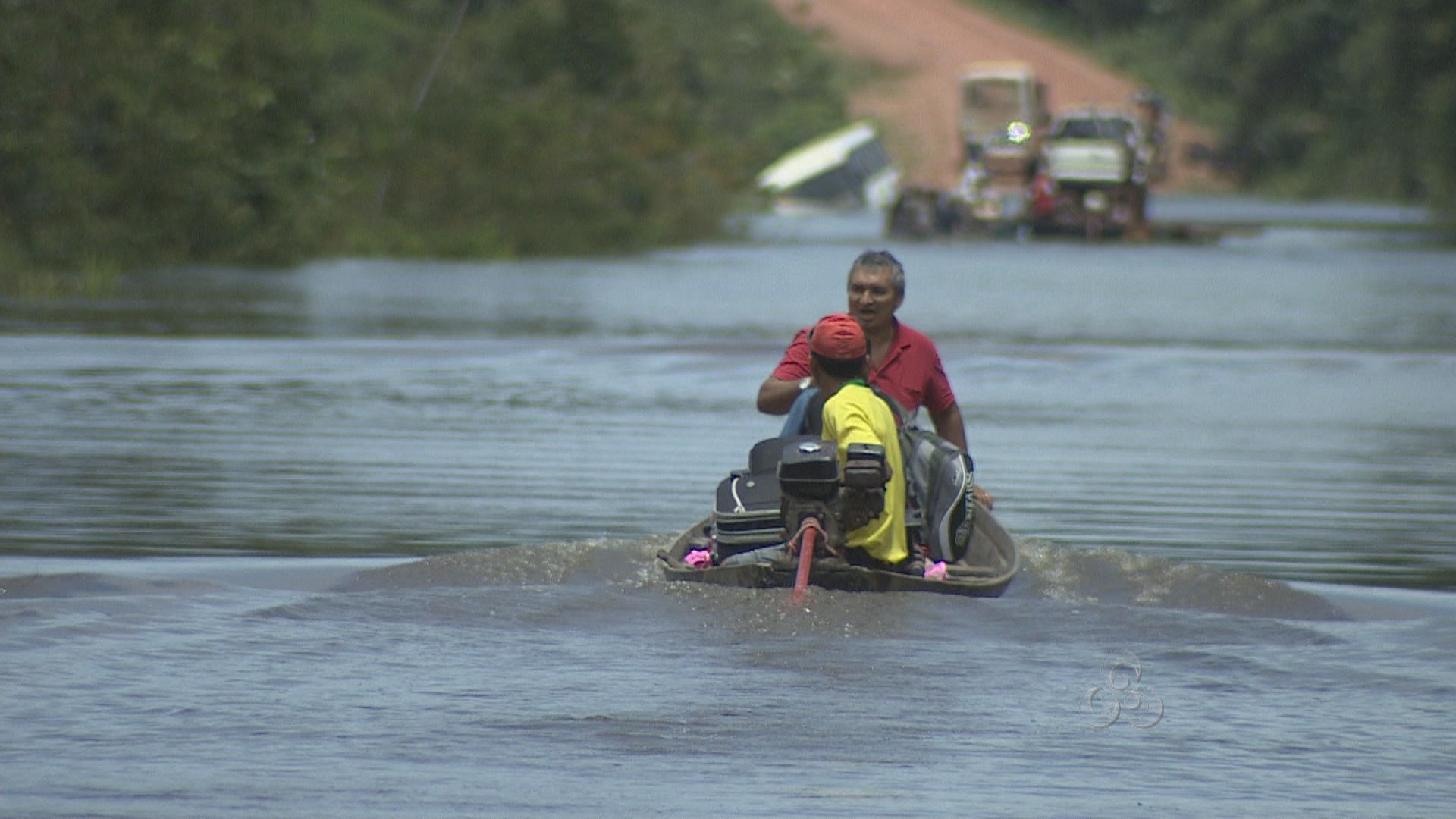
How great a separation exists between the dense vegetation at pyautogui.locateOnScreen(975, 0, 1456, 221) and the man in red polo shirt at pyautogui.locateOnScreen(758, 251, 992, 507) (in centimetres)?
6011

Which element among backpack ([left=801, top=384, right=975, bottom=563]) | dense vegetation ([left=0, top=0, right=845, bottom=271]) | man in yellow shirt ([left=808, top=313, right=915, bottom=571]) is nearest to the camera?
man in yellow shirt ([left=808, top=313, right=915, bottom=571])

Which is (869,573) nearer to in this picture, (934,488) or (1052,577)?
(934,488)

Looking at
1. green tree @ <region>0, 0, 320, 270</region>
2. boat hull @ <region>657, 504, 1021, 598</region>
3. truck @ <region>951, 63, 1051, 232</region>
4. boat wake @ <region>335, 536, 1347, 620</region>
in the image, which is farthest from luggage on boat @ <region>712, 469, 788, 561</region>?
truck @ <region>951, 63, 1051, 232</region>

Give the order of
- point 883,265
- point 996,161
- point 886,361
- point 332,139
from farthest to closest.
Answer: point 996,161 < point 332,139 < point 886,361 < point 883,265

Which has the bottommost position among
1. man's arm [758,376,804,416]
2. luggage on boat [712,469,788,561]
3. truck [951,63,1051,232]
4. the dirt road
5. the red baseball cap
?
luggage on boat [712,469,788,561]

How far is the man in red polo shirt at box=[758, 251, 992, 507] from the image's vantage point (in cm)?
1090

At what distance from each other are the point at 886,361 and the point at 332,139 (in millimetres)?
38704

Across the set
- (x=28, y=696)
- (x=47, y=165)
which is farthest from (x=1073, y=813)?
(x=47, y=165)

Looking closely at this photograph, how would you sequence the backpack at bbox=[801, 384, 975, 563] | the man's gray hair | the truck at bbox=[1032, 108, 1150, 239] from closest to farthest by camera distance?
the backpack at bbox=[801, 384, 975, 563] < the man's gray hair < the truck at bbox=[1032, 108, 1150, 239]

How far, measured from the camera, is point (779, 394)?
10812 mm

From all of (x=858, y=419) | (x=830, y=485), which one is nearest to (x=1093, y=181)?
(x=858, y=419)

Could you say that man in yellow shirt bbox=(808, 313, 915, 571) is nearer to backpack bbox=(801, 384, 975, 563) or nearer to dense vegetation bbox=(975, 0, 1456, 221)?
backpack bbox=(801, 384, 975, 563)

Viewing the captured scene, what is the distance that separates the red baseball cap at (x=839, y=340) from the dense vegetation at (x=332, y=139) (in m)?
28.3

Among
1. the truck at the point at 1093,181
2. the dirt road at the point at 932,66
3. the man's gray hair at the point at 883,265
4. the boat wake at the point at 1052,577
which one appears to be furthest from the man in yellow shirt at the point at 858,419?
the dirt road at the point at 932,66
